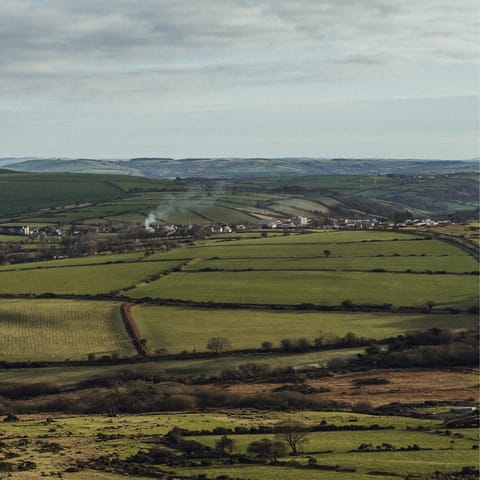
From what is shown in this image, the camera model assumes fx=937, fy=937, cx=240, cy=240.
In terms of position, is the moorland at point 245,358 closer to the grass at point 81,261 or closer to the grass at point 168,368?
the grass at point 168,368

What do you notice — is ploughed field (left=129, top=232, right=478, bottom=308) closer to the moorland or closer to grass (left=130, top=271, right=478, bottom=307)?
grass (left=130, top=271, right=478, bottom=307)

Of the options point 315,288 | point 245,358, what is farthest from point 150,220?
point 245,358

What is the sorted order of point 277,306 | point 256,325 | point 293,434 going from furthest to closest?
1. point 277,306
2. point 256,325
3. point 293,434

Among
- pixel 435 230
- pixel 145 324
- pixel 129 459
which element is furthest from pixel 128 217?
pixel 129 459

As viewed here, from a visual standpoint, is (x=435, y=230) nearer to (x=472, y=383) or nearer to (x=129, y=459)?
(x=472, y=383)

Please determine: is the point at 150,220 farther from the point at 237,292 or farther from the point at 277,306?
the point at 277,306

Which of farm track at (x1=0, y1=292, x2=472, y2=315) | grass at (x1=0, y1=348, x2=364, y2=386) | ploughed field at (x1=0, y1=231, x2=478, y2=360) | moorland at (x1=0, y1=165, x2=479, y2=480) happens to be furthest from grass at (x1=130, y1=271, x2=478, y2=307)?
grass at (x1=0, y1=348, x2=364, y2=386)
